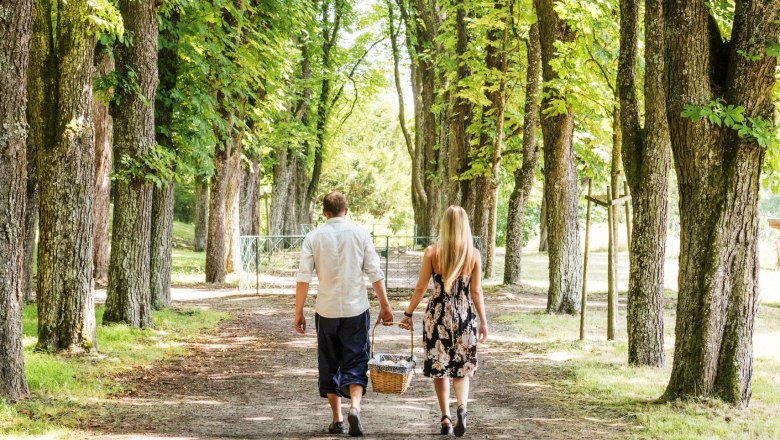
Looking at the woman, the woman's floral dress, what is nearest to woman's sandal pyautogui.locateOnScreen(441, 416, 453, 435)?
the woman

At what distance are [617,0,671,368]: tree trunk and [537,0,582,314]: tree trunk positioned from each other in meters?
5.33

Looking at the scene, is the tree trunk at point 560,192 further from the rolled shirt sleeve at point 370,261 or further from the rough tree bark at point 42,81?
the rough tree bark at point 42,81

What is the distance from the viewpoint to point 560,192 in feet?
48.4

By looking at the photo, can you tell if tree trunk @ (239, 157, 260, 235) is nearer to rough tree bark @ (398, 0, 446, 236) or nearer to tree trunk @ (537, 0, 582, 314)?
rough tree bark @ (398, 0, 446, 236)

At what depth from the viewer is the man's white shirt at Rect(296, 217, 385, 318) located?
21.3 feet

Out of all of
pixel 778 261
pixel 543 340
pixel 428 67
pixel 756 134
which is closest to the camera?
pixel 756 134

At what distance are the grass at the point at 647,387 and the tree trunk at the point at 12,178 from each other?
5.74m

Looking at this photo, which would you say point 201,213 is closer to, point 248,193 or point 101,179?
point 248,193

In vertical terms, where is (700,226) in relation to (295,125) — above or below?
below

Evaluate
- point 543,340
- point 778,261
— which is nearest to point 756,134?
point 543,340

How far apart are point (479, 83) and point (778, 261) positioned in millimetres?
18432

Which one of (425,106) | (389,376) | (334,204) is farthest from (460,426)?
(425,106)

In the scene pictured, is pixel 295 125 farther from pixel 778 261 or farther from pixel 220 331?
pixel 778 261

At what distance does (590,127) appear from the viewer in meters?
16.8
